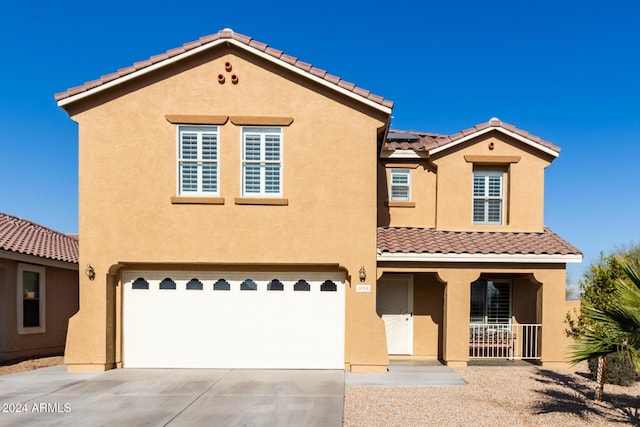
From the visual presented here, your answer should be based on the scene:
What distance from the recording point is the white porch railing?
1267cm

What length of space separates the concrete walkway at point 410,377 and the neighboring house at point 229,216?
1.50 ft

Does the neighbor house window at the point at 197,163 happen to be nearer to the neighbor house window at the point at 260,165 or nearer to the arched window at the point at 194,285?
the neighbor house window at the point at 260,165

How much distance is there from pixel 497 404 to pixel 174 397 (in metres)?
6.43

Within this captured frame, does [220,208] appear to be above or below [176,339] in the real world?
above

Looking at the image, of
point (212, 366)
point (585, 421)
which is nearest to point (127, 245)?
point (212, 366)

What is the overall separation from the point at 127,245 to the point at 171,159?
243 centimetres

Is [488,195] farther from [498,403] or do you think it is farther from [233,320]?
[233,320]

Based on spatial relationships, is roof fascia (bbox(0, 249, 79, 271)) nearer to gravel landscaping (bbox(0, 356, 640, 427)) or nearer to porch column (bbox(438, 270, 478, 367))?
gravel landscaping (bbox(0, 356, 640, 427))

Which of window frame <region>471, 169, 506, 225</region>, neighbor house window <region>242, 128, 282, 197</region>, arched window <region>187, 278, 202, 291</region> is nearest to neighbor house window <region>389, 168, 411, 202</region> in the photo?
window frame <region>471, 169, 506, 225</region>

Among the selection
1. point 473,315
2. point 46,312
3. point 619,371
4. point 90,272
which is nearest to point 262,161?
point 90,272

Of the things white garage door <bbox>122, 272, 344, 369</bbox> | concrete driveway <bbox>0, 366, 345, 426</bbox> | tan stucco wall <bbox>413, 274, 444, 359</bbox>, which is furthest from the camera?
tan stucco wall <bbox>413, 274, 444, 359</bbox>

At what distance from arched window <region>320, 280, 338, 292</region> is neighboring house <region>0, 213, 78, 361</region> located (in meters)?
9.11

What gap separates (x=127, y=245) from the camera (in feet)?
35.7

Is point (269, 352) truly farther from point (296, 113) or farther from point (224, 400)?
point (296, 113)
